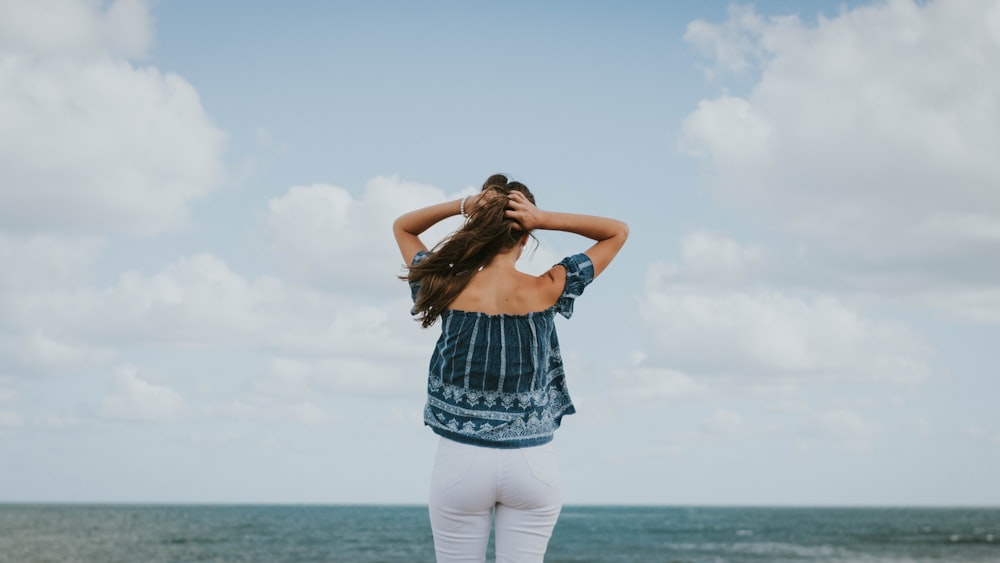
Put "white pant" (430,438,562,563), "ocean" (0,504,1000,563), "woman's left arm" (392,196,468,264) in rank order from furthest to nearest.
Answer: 1. "ocean" (0,504,1000,563)
2. "woman's left arm" (392,196,468,264)
3. "white pant" (430,438,562,563)

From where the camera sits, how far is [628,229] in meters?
2.79

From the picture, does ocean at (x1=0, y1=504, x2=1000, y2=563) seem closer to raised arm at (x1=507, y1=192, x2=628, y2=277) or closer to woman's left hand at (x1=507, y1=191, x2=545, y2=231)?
raised arm at (x1=507, y1=192, x2=628, y2=277)

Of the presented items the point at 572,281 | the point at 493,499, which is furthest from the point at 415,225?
the point at 493,499

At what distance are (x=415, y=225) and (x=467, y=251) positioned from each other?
43 centimetres

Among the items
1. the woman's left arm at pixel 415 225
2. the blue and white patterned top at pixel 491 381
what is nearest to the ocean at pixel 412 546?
the woman's left arm at pixel 415 225

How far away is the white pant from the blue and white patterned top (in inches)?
1.6

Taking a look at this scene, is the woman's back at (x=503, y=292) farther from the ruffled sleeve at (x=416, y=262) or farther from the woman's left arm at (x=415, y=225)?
the woman's left arm at (x=415, y=225)

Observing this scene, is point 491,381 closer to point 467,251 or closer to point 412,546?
point 467,251

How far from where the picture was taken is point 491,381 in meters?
2.44

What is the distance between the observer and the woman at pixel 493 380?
7.75ft

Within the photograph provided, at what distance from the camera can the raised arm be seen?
8.43ft

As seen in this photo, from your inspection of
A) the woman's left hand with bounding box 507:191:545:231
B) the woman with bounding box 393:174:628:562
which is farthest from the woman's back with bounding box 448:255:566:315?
the woman's left hand with bounding box 507:191:545:231

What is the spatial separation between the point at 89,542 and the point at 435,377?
36.5 metres

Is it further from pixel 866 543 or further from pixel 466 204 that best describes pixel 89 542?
pixel 466 204
